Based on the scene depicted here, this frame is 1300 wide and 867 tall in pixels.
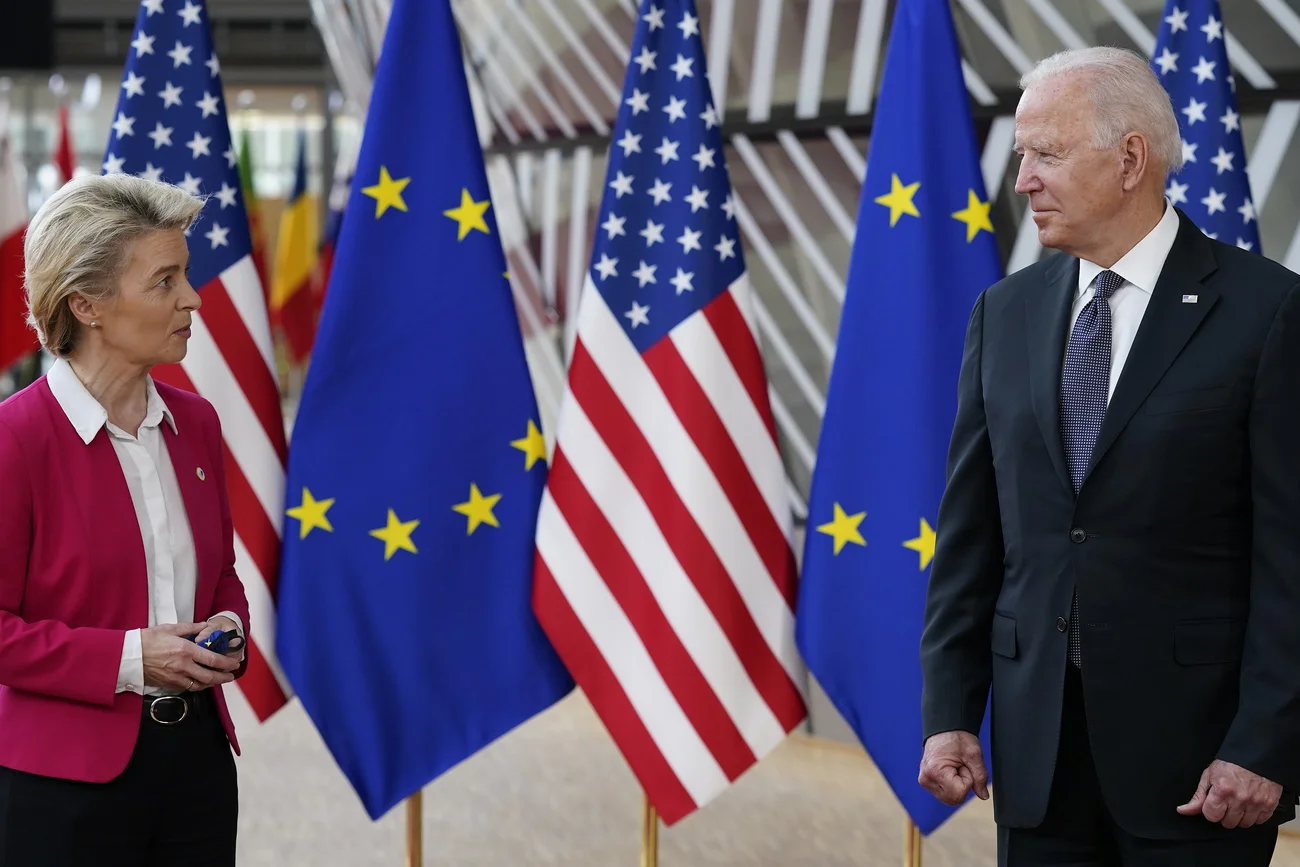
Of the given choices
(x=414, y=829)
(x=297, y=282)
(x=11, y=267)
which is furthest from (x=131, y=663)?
(x=297, y=282)

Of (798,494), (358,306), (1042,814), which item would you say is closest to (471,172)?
(358,306)

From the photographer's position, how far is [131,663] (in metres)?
2.05

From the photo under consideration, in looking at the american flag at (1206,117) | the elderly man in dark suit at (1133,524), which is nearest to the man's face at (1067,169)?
the elderly man in dark suit at (1133,524)

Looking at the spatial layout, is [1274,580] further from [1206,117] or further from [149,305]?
[1206,117]

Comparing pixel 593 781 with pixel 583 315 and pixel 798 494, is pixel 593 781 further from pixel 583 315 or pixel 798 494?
pixel 583 315

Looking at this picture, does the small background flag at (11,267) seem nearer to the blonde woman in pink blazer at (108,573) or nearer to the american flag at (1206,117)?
the blonde woman in pink blazer at (108,573)

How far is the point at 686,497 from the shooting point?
11.2ft

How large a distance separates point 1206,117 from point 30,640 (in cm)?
291

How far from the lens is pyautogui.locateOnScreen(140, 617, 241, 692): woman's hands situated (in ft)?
6.75

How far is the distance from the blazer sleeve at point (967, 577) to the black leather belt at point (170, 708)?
45.2 inches

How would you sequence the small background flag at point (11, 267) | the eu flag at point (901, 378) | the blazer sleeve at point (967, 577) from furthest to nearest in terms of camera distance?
1. the small background flag at point (11, 267)
2. the eu flag at point (901, 378)
3. the blazer sleeve at point (967, 577)

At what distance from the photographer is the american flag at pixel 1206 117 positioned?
3426 millimetres

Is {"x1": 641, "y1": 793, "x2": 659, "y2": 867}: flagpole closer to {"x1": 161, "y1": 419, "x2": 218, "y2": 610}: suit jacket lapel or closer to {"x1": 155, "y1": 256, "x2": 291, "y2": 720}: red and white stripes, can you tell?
{"x1": 155, "y1": 256, "x2": 291, "y2": 720}: red and white stripes

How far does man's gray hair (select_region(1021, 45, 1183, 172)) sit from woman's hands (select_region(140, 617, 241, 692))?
152 cm
